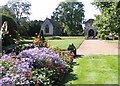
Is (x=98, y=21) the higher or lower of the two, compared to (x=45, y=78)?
higher

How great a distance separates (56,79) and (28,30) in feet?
150

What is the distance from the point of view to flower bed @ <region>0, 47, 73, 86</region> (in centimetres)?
584

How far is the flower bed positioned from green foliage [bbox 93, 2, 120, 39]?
14.1 metres

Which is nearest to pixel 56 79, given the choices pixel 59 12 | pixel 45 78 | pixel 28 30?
pixel 45 78

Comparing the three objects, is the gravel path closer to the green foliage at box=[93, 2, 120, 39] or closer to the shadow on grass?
the green foliage at box=[93, 2, 120, 39]

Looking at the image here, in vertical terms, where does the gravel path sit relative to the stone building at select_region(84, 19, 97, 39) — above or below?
below

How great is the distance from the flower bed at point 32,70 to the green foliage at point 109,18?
1408 cm

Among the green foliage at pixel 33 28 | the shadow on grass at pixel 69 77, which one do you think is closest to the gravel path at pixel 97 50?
the shadow on grass at pixel 69 77

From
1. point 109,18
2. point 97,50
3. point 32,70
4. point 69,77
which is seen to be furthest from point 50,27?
point 32,70

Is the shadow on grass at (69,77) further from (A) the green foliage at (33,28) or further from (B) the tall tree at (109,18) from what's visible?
(A) the green foliage at (33,28)

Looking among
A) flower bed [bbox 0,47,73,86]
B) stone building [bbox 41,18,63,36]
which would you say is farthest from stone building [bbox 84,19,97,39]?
flower bed [bbox 0,47,73,86]

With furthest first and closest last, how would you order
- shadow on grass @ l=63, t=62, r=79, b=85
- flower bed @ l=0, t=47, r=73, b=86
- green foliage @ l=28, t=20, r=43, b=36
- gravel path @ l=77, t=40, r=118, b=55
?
green foliage @ l=28, t=20, r=43, b=36
gravel path @ l=77, t=40, r=118, b=55
shadow on grass @ l=63, t=62, r=79, b=85
flower bed @ l=0, t=47, r=73, b=86

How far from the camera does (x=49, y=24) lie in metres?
66.4

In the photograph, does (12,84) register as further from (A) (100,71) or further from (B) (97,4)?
(B) (97,4)
